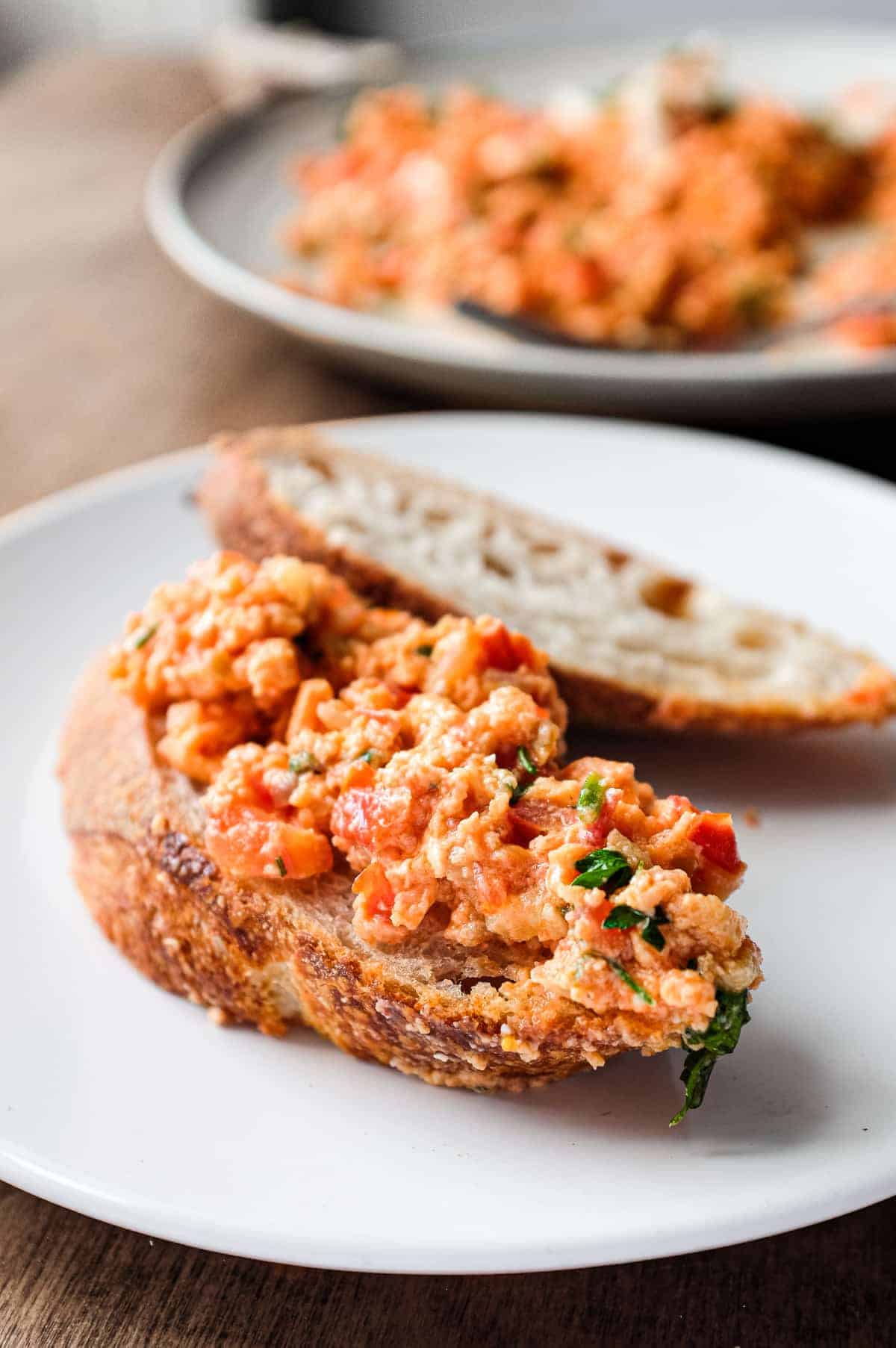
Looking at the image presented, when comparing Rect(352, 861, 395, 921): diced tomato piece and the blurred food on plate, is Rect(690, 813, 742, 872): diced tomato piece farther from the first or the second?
the blurred food on plate

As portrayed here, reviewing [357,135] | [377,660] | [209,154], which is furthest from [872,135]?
[377,660]

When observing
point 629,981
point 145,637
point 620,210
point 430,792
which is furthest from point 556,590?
point 620,210

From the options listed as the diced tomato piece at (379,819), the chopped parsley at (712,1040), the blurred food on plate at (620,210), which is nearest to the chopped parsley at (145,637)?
the diced tomato piece at (379,819)

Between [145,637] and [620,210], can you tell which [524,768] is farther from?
[620,210]

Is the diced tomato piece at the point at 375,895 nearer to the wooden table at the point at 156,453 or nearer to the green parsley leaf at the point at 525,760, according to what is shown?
the green parsley leaf at the point at 525,760

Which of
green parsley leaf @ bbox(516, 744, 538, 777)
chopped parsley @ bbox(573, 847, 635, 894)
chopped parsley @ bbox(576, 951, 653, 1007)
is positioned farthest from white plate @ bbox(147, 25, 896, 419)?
chopped parsley @ bbox(576, 951, 653, 1007)
